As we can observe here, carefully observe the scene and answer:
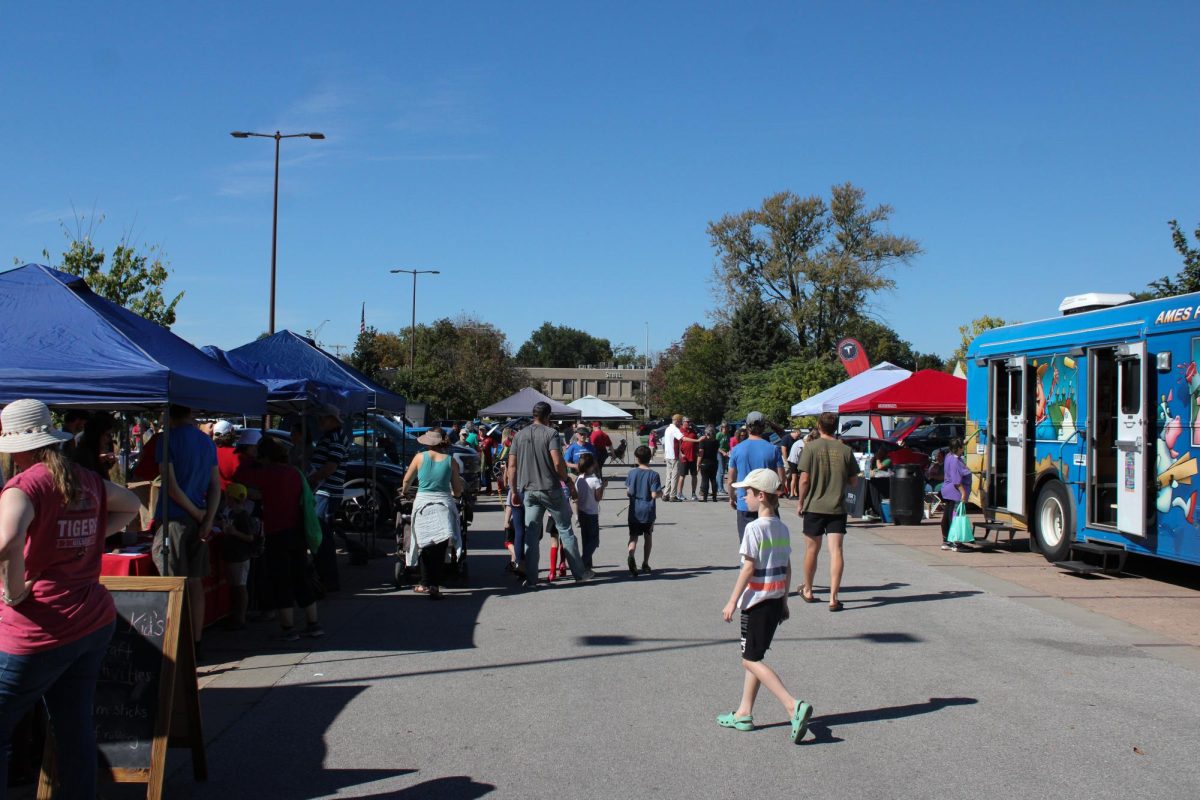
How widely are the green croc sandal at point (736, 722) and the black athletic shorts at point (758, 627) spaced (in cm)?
36

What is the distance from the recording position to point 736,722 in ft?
20.1

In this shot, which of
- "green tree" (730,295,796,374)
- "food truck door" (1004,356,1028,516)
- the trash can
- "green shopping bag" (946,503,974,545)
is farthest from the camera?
"green tree" (730,295,796,374)

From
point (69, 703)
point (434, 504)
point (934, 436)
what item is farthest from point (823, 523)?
point (934, 436)

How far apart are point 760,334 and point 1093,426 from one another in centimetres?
4900

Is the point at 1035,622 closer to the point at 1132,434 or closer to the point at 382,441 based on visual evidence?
the point at 1132,434

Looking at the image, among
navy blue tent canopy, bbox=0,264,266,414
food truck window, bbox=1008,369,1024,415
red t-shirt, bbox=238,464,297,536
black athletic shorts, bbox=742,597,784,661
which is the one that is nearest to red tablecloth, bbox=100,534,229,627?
red t-shirt, bbox=238,464,297,536

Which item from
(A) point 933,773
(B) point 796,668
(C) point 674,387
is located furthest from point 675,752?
(C) point 674,387

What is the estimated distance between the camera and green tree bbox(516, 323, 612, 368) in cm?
17225

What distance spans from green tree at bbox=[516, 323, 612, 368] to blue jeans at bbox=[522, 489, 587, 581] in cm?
15911

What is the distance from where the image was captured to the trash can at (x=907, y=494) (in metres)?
18.8

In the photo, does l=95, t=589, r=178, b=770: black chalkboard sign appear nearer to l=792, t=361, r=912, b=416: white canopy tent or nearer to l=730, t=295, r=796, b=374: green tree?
l=792, t=361, r=912, b=416: white canopy tent

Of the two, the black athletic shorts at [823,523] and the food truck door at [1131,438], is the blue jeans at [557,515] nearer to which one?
the black athletic shorts at [823,523]

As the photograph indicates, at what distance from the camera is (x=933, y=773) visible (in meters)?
5.36

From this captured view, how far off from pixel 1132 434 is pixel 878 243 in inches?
1934
